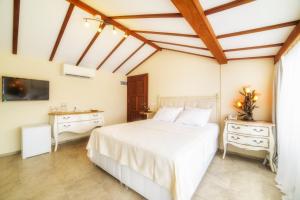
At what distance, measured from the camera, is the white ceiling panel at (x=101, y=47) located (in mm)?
3316

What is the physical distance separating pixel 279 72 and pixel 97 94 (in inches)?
186

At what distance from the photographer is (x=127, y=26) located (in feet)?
10.3

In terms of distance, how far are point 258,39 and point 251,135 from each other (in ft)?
5.62

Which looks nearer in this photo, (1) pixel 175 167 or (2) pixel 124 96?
(1) pixel 175 167

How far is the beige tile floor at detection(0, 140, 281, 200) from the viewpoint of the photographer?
1856mm

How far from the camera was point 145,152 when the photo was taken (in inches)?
66.2

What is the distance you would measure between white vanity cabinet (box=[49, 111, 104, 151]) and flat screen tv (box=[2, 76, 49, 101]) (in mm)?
573

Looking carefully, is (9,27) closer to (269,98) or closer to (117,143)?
(117,143)

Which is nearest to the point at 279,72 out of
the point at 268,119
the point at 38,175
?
the point at 268,119

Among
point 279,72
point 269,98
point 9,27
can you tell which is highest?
point 9,27

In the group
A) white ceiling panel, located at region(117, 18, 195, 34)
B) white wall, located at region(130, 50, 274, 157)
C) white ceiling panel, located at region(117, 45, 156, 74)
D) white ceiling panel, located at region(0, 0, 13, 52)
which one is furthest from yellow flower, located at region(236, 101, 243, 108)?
white ceiling panel, located at region(0, 0, 13, 52)

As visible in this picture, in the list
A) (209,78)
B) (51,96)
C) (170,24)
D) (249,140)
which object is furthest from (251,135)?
(51,96)

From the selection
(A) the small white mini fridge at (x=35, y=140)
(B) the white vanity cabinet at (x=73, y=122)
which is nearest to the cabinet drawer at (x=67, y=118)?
(B) the white vanity cabinet at (x=73, y=122)

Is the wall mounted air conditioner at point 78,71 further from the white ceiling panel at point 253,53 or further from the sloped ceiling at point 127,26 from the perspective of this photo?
the white ceiling panel at point 253,53
